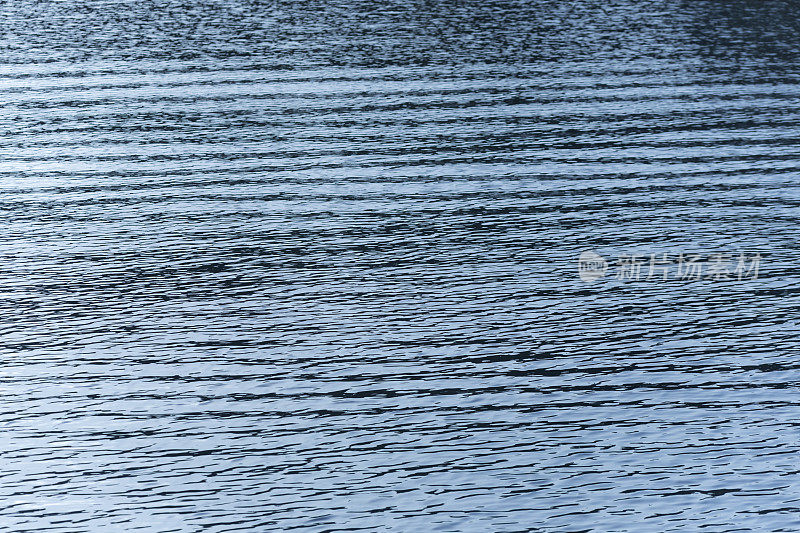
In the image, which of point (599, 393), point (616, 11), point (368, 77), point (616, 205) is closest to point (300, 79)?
point (368, 77)

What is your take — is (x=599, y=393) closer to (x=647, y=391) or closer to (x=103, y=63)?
(x=647, y=391)

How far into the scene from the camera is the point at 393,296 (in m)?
2.91

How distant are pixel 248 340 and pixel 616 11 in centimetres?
461

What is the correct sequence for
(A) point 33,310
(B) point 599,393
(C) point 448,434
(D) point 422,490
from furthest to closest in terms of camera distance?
(A) point 33,310, (B) point 599,393, (C) point 448,434, (D) point 422,490

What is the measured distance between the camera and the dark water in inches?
82.5

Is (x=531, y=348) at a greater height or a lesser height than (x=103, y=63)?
lesser

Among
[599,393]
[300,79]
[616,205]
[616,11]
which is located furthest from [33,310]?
[616,11]

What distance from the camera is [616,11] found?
6.68 meters

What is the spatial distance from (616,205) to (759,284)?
667 millimetres

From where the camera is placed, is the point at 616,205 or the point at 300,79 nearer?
the point at 616,205

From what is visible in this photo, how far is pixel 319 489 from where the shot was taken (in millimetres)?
2078

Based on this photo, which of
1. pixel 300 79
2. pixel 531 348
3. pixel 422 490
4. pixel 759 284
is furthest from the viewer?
pixel 300 79

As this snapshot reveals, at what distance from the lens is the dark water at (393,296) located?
2.10m

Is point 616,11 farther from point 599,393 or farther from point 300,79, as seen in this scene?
point 599,393
